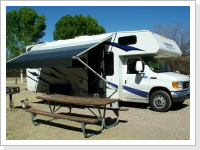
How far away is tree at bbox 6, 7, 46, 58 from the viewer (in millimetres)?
20844

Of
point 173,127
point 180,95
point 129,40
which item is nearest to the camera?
point 173,127

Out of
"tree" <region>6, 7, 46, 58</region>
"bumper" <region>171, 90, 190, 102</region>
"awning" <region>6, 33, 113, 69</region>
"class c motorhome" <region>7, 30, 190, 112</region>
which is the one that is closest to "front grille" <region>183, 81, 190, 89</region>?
"class c motorhome" <region>7, 30, 190, 112</region>

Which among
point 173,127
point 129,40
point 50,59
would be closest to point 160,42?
point 129,40

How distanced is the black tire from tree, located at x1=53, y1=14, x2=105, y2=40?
19.8 m

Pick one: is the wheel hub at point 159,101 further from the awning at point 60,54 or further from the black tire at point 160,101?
the awning at point 60,54

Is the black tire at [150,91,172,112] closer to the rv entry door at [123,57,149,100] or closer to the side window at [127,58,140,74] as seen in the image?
the rv entry door at [123,57,149,100]

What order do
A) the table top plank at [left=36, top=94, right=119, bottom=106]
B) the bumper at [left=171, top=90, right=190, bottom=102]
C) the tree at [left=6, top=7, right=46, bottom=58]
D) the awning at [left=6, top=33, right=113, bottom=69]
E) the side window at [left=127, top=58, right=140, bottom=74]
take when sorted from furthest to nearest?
the tree at [left=6, top=7, right=46, bottom=58]
the side window at [left=127, top=58, right=140, bottom=74]
the bumper at [left=171, top=90, right=190, bottom=102]
the awning at [left=6, top=33, right=113, bottom=69]
the table top plank at [left=36, top=94, right=119, bottom=106]

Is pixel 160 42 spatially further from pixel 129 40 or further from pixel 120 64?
pixel 120 64

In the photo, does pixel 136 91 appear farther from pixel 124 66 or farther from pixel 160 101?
pixel 124 66

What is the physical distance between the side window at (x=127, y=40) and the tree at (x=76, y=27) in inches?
727

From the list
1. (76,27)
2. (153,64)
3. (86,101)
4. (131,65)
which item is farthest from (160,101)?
(76,27)

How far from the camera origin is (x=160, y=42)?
8.06 metres

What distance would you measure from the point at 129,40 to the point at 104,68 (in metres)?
1.49

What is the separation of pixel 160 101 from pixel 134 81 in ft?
3.97
